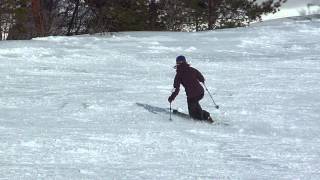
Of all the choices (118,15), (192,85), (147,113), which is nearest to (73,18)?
(118,15)

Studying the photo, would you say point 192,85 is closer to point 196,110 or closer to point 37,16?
point 196,110

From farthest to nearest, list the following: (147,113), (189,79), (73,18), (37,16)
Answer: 1. (73,18)
2. (37,16)
3. (147,113)
4. (189,79)

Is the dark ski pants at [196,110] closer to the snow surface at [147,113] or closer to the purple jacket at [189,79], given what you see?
the purple jacket at [189,79]

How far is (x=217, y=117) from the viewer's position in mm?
11766

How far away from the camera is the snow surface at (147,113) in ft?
26.2

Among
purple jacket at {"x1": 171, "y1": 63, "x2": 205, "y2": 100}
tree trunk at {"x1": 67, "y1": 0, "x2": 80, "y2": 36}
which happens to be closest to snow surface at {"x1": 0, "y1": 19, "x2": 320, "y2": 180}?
purple jacket at {"x1": 171, "y1": 63, "x2": 205, "y2": 100}

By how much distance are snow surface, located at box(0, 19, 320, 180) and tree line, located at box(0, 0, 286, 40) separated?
577cm

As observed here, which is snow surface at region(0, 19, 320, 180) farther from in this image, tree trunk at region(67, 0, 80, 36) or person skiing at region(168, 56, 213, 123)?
tree trunk at region(67, 0, 80, 36)

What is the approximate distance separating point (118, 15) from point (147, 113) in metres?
20.2

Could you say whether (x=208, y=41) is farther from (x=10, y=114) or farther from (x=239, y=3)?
(x=10, y=114)

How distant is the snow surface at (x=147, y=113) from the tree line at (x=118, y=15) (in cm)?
577

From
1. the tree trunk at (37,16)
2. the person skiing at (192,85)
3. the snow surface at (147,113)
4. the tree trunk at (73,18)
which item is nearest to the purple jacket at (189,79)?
the person skiing at (192,85)

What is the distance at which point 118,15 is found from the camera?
104ft

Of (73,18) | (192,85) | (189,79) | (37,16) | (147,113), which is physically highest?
(37,16)
